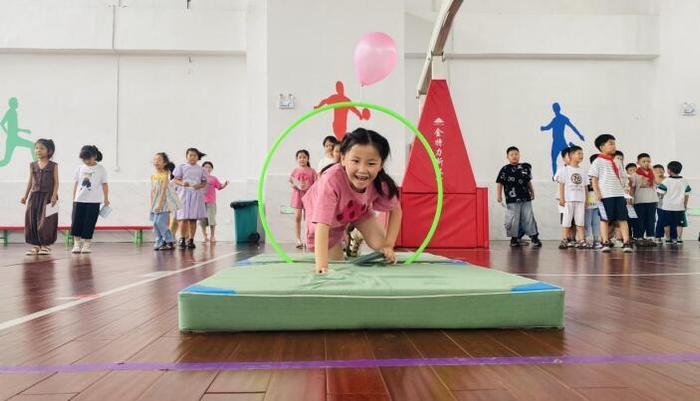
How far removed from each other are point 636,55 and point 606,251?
566 centimetres

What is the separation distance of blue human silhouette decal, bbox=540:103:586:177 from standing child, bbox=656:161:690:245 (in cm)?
177

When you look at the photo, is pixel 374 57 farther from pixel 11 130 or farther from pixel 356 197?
pixel 11 130

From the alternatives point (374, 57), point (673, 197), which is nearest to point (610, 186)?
point (374, 57)

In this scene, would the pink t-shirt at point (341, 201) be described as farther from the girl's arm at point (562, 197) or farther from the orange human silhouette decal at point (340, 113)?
the orange human silhouette decal at point (340, 113)

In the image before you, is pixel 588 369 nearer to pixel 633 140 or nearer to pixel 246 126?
pixel 246 126

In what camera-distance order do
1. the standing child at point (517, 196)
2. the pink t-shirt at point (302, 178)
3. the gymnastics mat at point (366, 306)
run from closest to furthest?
the gymnastics mat at point (366, 306), the pink t-shirt at point (302, 178), the standing child at point (517, 196)

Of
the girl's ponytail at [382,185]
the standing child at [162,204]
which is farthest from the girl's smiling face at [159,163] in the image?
the girl's ponytail at [382,185]

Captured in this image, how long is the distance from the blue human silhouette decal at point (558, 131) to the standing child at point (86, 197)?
7.38 metres

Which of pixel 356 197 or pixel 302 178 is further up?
pixel 302 178

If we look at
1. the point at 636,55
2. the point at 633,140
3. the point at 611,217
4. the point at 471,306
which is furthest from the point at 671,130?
the point at 471,306

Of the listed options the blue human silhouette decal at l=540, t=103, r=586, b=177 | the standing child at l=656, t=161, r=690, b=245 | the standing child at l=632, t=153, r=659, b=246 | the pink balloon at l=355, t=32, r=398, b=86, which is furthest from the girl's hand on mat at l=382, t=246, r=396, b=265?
the blue human silhouette decal at l=540, t=103, r=586, b=177

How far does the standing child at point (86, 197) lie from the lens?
21.0 feet

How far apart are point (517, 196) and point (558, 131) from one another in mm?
3031

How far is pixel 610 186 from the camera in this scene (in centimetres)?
575
